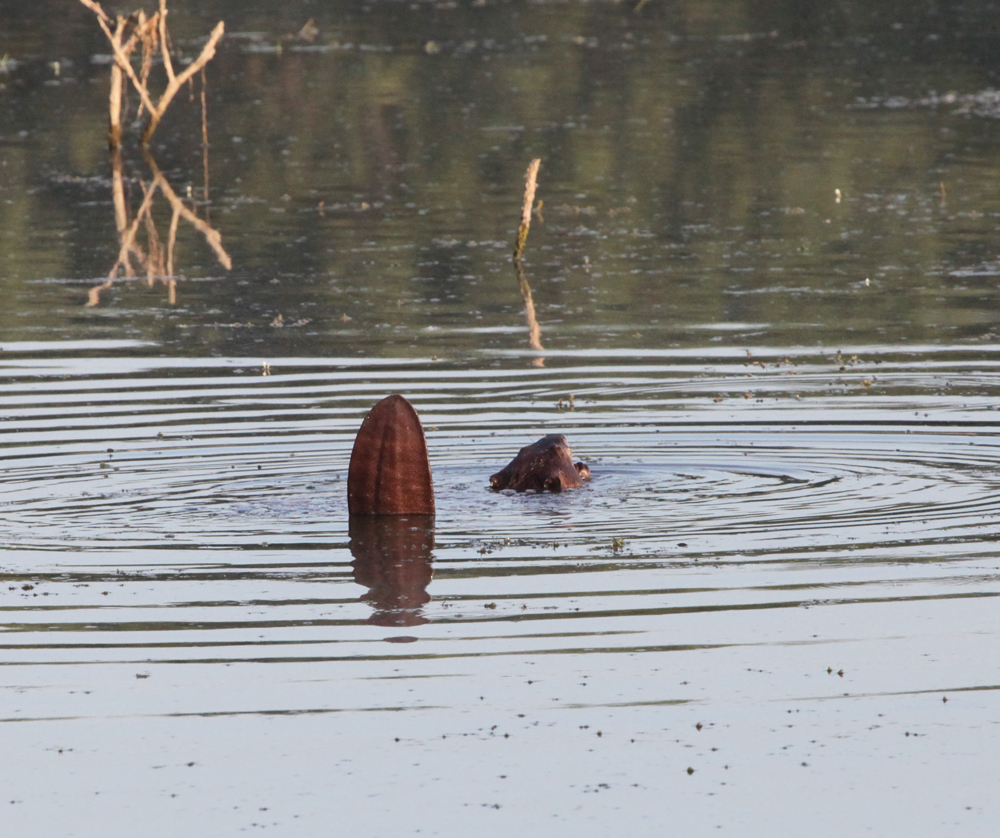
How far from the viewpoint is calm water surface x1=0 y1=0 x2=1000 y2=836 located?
8.23 meters

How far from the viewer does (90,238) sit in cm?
2856

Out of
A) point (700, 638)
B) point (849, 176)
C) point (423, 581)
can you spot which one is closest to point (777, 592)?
point (700, 638)

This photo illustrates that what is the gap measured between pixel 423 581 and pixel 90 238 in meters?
18.4

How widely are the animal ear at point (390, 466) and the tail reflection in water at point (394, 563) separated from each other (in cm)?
9

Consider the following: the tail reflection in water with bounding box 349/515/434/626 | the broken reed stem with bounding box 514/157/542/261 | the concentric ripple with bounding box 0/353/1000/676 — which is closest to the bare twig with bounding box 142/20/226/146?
the broken reed stem with bounding box 514/157/542/261

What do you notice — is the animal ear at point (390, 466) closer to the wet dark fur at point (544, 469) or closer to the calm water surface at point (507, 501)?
the calm water surface at point (507, 501)

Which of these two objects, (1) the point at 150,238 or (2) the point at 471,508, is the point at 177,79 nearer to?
(1) the point at 150,238

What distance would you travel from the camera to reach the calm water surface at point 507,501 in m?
8.23

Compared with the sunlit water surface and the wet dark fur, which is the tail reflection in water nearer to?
the sunlit water surface

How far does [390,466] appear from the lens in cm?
1281

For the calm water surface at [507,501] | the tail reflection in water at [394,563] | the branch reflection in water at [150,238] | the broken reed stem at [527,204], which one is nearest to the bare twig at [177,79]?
the calm water surface at [507,501]

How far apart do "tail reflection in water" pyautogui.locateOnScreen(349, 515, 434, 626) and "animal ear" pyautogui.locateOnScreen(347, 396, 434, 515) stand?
9 centimetres

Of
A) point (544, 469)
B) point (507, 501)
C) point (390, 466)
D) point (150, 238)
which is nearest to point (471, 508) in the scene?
point (507, 501)

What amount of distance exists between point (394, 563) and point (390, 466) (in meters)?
1.14
